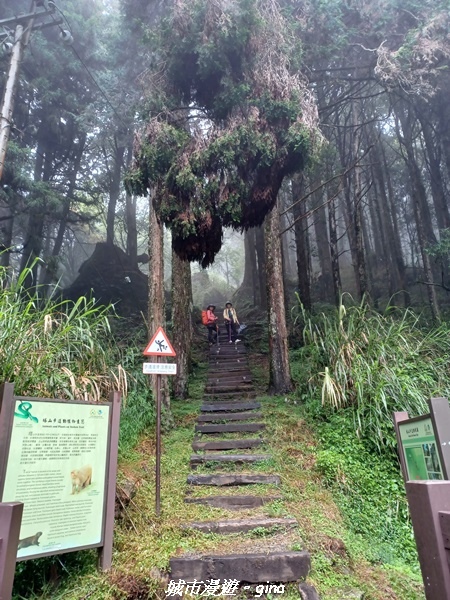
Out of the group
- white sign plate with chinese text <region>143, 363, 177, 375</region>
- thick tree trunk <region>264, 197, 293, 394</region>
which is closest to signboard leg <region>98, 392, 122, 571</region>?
white sign plate with chinese text <region>143, 363, 177, 375</region>

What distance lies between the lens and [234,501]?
4074mm

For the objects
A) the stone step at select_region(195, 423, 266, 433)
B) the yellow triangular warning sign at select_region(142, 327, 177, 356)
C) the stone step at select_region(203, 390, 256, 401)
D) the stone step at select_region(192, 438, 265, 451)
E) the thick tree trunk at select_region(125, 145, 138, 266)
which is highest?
the thick tree trunk at select_region(125, 145, 138, 266)

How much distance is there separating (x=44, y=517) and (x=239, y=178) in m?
4.61

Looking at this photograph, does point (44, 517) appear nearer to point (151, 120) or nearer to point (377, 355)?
point (377, 355)

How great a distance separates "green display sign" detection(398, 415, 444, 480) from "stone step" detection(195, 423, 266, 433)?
10.6 feet

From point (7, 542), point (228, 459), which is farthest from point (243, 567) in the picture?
point (7, 542)

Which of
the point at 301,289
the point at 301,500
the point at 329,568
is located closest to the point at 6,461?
the point at 329,568

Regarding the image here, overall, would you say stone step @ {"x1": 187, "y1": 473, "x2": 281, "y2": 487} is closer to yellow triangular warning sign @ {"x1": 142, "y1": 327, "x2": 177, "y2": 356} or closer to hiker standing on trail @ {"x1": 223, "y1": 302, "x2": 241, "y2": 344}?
yellow triangular warning sign @ {"x1": 142, "y1": 327, "x2": 177, "y2": 356}

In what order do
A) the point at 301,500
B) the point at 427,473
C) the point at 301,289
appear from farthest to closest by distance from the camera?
the point at 301,289 < the point at 301,500 < the point at 427,473

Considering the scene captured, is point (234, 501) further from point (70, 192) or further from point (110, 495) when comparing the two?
point (70, 192)

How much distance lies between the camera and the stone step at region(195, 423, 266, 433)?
586cm

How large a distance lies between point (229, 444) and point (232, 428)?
54cm

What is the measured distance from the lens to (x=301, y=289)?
10.1 meters

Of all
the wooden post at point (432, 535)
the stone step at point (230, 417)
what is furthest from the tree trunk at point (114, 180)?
the wooden post at point (432, 535)
